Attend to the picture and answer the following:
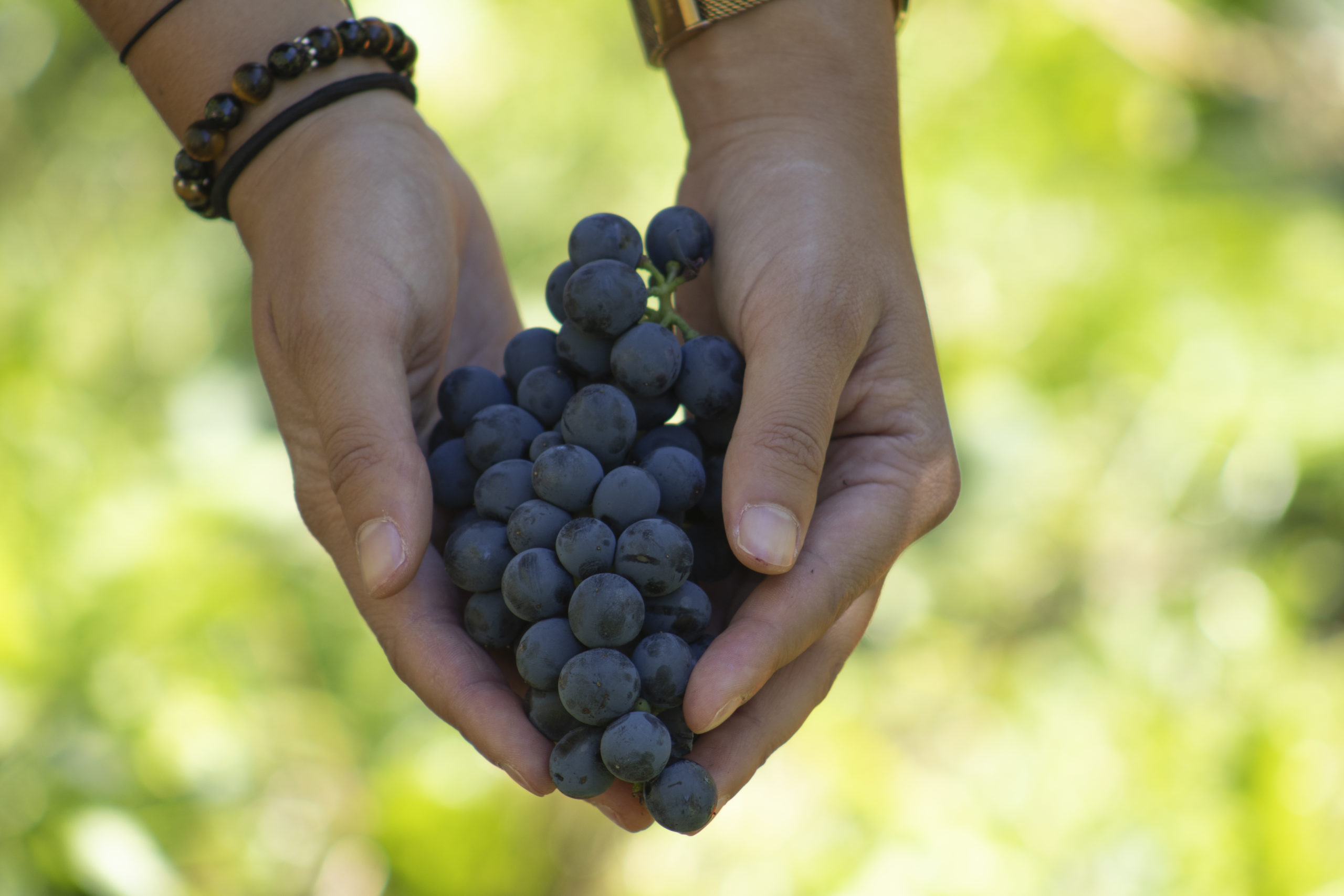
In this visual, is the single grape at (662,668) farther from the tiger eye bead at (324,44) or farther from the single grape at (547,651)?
the tiger eye bead at (324,44)

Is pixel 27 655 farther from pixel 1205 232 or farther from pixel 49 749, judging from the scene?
pixel 1205 232

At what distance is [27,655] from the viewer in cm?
185

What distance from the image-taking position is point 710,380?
1081mm

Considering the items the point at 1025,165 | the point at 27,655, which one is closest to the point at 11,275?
the point at 27,655

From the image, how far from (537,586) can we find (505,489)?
0.47 feet

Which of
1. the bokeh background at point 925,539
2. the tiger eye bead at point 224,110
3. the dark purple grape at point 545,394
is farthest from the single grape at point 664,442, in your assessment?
the bokeh background at point 925,539

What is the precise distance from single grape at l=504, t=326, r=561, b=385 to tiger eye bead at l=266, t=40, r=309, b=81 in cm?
48

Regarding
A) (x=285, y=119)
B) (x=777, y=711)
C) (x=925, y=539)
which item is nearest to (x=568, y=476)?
(x=777, y=711)

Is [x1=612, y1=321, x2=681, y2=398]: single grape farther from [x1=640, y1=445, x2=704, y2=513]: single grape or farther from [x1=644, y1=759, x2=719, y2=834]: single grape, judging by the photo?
[x1=644, y1=759, x2=719, y2=834]: single grape

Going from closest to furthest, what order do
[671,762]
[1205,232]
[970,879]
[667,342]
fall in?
[671,762]
[667,342]
[970,879]
[1205,232]

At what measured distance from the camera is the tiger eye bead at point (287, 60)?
1200mm

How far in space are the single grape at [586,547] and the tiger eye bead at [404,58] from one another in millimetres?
816

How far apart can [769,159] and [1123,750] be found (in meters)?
1.76

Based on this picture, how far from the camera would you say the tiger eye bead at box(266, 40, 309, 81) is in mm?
1200
